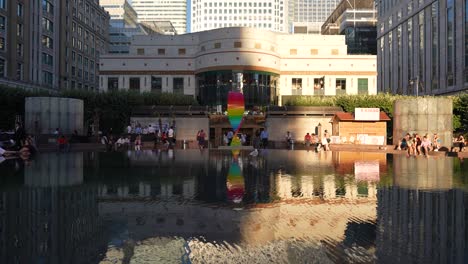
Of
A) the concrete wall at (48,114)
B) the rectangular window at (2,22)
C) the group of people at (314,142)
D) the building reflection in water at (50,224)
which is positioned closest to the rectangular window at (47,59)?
the rectangular window at (2,22)

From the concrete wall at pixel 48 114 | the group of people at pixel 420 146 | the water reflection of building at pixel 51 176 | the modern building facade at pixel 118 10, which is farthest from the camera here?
the modern building facade at pixel 118 10

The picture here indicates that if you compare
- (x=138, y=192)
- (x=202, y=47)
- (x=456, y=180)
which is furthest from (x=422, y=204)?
(x=202, y=47)

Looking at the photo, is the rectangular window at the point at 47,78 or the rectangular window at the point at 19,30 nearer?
the rectangular window at the point at 19,30

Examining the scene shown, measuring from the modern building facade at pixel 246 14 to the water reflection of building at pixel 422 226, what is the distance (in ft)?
604

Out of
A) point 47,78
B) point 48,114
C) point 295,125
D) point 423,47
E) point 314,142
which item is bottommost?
point 314,142

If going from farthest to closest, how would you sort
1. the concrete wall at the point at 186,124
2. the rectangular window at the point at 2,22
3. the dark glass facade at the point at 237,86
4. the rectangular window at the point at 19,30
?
the dark glass facade at the point at 237,86 → the rectangular window at the point at 19,30 → the rectangular window at the point at 2,22 → the concrete wall at the point at 186,124

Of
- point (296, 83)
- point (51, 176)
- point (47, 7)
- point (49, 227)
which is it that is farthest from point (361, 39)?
point (49, 227)

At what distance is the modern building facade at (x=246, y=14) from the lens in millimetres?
191250

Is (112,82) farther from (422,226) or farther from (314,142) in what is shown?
(422,226)

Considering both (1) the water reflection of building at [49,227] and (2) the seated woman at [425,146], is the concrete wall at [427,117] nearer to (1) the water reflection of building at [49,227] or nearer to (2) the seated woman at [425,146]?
(2) the seated woman at [425,146]

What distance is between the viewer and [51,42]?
7806 cm

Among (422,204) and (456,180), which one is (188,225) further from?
(456,180)

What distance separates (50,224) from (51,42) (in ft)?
256

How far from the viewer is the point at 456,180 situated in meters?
14.8
